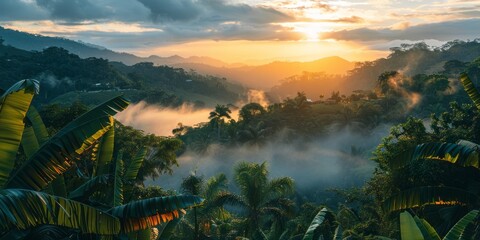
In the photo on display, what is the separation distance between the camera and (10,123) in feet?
24.4

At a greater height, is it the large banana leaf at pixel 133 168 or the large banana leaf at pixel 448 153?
the large banana leaf at pixel 448 153

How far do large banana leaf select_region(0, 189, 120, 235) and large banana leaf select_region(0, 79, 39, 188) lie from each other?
1073 millimetres

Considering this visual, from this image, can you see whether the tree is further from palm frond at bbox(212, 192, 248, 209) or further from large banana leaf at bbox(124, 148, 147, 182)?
large banana leaf at bbox(124, 148, 147, 182)

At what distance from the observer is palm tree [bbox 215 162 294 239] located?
2978cm

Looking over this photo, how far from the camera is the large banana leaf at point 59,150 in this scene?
319 inches

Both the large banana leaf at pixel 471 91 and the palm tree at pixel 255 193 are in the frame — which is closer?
the large banana leaf at pixel 471 91

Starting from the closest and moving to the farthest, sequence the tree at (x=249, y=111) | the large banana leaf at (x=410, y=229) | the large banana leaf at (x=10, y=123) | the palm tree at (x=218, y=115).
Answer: the large banana leaf at (x=10, y=123) < the large banana leaf at (x=410, y=229) < the palm tree at (x=218, y=115) < the tree at (x=249, y=111)

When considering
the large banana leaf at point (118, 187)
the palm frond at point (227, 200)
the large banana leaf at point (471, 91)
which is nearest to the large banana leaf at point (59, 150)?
the large banana leaf at point (118, 187)

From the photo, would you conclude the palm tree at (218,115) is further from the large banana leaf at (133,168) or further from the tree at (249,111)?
the large banana leaf at (133,168)

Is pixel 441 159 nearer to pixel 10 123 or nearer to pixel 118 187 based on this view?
pixel 118 187

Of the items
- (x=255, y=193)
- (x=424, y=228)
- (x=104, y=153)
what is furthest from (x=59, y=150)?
(x=255, y=193)

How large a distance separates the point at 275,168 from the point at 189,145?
21673mm

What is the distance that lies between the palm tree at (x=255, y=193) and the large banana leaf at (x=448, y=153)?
17515 millimetres

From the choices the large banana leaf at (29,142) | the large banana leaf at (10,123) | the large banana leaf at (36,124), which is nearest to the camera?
the large banana leaf at (10,123)
